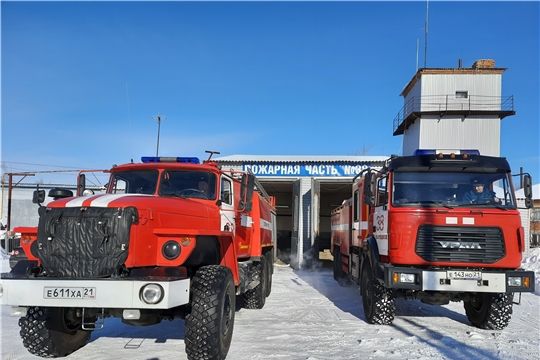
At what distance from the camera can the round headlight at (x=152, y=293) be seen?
4.17 meters

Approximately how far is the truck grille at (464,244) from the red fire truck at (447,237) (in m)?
0.01

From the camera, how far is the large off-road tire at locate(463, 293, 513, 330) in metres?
7.16

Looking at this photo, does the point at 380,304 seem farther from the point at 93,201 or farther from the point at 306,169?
the point at 306,169

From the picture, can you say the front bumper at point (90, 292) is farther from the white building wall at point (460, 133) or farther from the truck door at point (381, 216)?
the white building wall at point (460, 133)

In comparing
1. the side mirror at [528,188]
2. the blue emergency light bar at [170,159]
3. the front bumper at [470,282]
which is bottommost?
the front bumper at [470,282]

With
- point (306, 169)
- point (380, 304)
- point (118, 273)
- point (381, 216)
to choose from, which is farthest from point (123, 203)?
point (306, 169)

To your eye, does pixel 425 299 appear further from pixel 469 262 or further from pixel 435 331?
pixel 469 262

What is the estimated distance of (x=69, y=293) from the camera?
421 centimetres

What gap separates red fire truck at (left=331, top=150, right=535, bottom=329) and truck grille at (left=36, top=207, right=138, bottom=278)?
4233mm

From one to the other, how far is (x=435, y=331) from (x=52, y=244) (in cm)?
604

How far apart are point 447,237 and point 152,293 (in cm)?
478

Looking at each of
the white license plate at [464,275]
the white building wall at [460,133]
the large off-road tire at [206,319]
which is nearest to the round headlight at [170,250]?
the large off-road tire at [206,319]

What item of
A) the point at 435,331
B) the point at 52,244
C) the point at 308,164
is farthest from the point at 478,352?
the point at 308,164

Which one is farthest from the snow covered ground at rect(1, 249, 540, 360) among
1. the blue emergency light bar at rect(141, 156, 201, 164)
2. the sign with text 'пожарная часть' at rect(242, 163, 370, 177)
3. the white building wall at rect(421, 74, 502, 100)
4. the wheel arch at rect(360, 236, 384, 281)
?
the white building wall at rect(421, 74, 502, 100)
